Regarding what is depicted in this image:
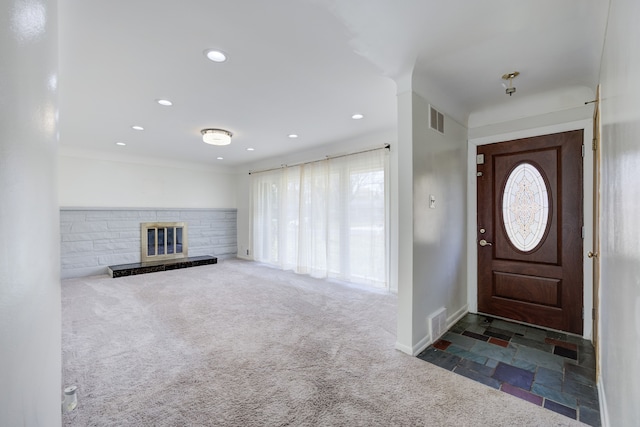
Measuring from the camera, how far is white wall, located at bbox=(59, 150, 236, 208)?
16.8 feet

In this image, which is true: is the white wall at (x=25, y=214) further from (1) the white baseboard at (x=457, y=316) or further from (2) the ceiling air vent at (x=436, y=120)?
(1) the white baseboard at (x=457, y=316)

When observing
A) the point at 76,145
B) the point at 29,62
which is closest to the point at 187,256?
the point at 76,145

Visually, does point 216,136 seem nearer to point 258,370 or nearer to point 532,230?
point 258,370

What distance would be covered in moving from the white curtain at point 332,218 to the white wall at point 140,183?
1.59 m

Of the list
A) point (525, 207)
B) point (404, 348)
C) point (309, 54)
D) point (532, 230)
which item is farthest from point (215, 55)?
point (532, 230)

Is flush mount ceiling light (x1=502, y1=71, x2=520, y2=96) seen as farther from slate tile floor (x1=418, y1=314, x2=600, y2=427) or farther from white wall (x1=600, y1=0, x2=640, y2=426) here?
slate tile floor (x1=418, y1=314, x2=600, y2=427)

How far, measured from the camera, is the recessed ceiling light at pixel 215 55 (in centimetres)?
207

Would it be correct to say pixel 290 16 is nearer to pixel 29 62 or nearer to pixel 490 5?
pixel 490 5

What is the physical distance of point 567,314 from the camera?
2707 mm

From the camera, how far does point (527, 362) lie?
2.21 metres

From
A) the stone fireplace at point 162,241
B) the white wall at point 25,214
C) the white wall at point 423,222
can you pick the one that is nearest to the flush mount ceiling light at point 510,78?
the white wall at point 423,222

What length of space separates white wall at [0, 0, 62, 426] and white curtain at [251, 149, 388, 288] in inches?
148

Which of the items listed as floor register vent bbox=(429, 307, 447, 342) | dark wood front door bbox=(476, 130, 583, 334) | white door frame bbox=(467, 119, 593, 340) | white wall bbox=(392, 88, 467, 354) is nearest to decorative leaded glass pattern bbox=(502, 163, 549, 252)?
dark wood front door bbox=(476, 130, 583, 334)

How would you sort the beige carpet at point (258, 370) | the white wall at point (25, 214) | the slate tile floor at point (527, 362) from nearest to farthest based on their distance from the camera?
1. the white wall at point (25, 214)
2. the beige carpet at point (258, 370)
3. the slate tile floor at point (527, 362)
